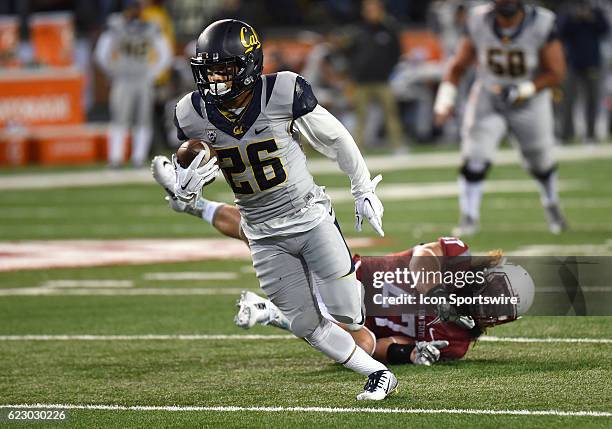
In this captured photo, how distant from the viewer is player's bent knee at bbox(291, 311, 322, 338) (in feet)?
19.4

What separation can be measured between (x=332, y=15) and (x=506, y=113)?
14.7 m

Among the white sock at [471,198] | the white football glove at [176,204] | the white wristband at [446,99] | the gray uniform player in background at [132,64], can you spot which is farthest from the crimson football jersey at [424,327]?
the gray uniform player in background at [132,64]

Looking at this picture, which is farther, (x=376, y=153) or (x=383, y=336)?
(x=376, y=153)

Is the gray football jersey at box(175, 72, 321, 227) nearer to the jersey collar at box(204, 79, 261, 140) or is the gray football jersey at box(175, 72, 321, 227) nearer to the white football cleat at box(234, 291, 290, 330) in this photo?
the jersey collar at box(204, 79, 261, 140)

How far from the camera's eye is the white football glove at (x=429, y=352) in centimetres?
669

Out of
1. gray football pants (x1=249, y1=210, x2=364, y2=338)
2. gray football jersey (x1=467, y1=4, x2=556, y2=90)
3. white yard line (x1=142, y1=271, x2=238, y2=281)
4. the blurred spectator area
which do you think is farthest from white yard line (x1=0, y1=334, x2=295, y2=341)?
the blurred spectator area

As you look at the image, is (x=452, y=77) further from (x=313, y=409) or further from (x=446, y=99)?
(x=313, y=409)

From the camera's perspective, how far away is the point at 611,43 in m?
23.7

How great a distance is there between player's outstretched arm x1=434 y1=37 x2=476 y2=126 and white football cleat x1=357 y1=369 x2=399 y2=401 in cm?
608

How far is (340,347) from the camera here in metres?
5.91

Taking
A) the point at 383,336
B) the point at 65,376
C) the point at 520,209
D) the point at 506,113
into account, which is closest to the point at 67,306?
the point at 65,376

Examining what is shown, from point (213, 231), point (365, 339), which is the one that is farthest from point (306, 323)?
point (213, 231)

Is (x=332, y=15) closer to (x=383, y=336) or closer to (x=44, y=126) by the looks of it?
(x=44, y=126)

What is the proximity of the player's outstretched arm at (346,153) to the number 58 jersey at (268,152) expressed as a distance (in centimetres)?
5
